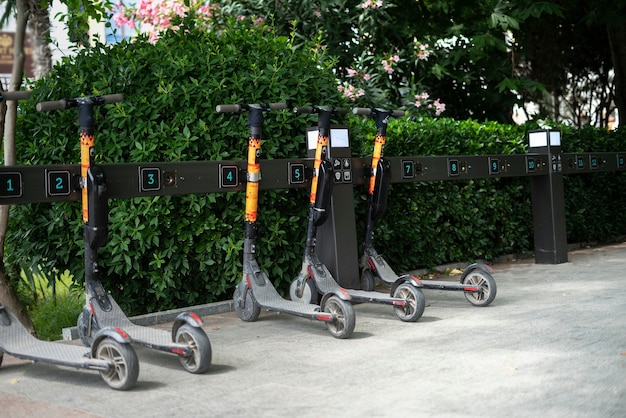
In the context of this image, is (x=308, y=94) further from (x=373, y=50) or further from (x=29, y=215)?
(x=373, y=50)

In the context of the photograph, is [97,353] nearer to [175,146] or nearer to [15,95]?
[15,95]

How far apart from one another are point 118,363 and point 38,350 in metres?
0.68

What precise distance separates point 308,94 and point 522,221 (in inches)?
162

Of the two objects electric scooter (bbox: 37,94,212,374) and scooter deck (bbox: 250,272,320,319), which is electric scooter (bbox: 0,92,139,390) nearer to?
electric scooter (bbox: 37,94,212,374)

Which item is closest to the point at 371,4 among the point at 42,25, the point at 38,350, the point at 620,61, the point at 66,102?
the point at 42,25

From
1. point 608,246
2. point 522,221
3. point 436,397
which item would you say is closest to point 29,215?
point 436,397

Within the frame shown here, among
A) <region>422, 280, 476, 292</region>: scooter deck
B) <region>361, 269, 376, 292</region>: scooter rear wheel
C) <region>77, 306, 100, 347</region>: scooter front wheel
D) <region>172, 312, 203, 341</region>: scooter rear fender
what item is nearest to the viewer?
<region>172, 312, 203, 341</region>: scooter rear fender

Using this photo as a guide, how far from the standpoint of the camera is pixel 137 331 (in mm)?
5633

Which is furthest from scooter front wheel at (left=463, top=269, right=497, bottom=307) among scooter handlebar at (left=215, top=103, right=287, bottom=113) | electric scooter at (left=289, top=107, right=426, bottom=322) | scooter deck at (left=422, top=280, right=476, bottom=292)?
scooter handlebar at (left=215, top=103, right=287, bottom=113)

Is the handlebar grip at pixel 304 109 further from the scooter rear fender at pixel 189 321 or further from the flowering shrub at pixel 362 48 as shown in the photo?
the flowering shrub at pixel 362 48

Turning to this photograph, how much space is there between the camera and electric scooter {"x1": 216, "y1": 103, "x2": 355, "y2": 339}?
6.52 m

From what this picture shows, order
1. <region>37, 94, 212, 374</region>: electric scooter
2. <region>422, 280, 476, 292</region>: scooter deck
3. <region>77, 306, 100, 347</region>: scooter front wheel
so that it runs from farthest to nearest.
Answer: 1. <region>422, 280, 476, 292</region>: scooter deck
2. <region>77, 306, 100, 347</region>: scooter front wheel
3. <region>37, 94, 212, 374</region>: electric scooter

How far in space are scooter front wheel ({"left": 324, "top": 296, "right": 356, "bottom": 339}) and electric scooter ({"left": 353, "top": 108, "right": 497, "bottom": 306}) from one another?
3.25 ft

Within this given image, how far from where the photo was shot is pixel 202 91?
7.75 meters
